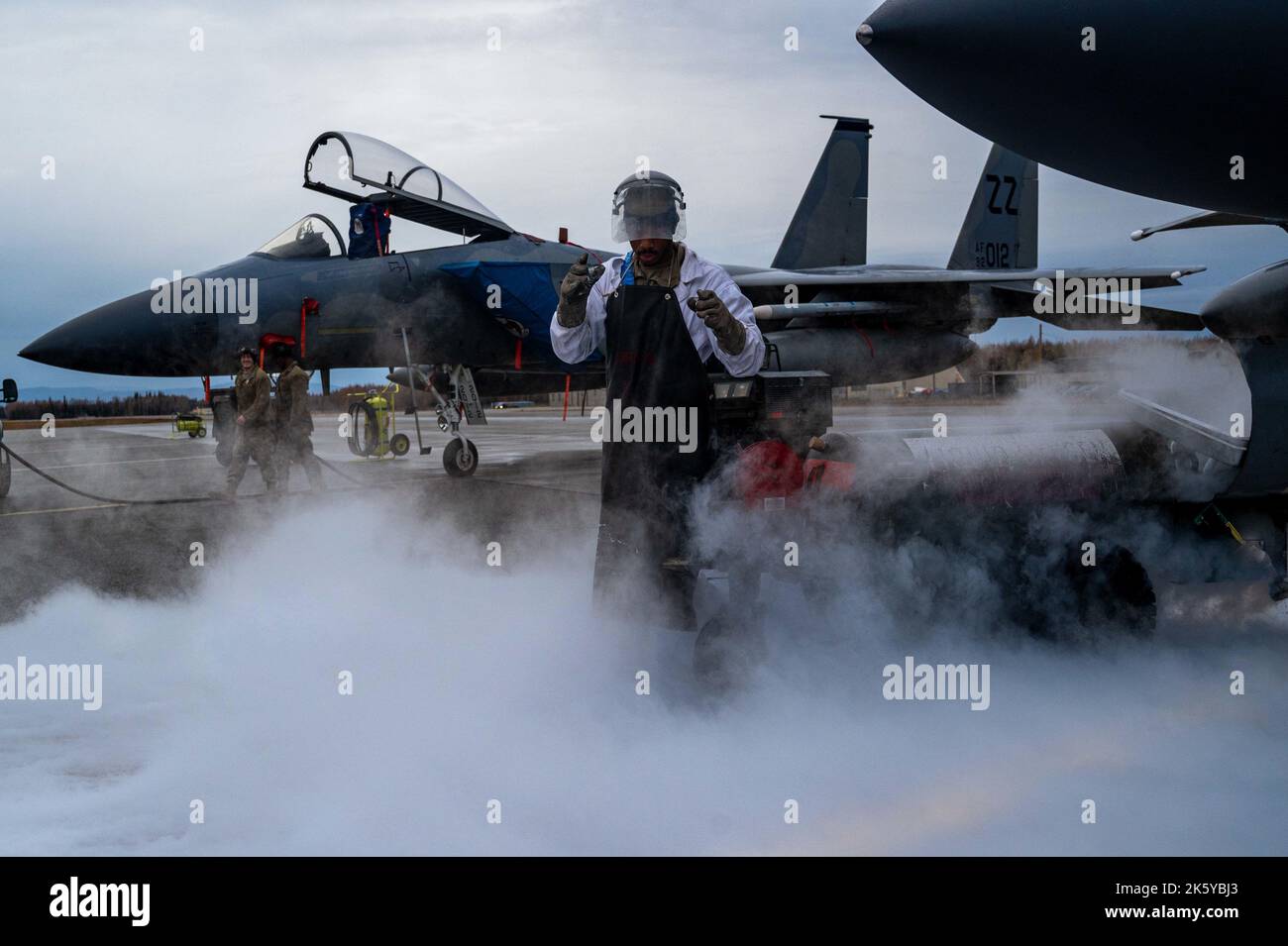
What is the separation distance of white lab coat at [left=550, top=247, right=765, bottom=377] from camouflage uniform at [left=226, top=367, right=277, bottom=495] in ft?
19.2

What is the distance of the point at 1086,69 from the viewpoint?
2.54 meters

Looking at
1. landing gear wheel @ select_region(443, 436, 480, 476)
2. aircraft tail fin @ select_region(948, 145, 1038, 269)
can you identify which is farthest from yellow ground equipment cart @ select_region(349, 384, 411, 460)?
aircraft tail fin @ select_region(948, 145, 1038, 269)

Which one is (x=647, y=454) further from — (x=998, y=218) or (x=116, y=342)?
(x=998, y=218)

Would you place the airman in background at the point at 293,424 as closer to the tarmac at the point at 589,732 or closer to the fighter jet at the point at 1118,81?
the tarmac at the point at 589,732

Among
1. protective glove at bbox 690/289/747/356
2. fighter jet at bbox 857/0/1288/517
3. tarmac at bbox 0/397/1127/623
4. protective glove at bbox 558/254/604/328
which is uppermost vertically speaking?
fighter jet at bbox 857/0/1288/517

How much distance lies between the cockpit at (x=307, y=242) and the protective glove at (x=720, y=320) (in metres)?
7.90

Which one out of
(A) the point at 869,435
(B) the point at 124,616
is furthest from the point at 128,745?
(A) the point at 869,435

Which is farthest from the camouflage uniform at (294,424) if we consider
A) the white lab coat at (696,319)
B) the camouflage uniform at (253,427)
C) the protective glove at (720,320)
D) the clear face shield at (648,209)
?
the protective glove at (720,320)

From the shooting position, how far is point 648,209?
3.00m

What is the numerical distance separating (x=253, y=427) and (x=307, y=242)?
2.59 m

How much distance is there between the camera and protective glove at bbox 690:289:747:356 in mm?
2824

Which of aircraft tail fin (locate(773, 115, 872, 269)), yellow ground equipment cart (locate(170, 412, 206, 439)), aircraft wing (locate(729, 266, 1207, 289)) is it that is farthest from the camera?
yellow ground equipment cart (locate(170, 412, 206, 439))

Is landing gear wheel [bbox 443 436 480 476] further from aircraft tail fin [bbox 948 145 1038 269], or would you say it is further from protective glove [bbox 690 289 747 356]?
aircraft tail fin [bbox 948 145 1038 269]
